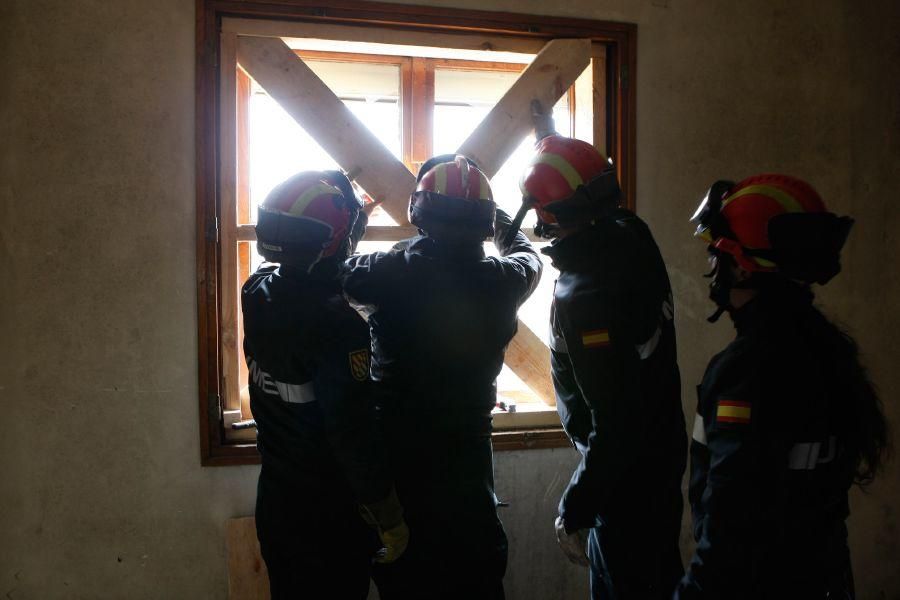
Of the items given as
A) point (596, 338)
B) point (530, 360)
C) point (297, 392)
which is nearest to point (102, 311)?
point (297, 392)

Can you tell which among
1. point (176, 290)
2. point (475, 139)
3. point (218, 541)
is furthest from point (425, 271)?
point (218, 541)

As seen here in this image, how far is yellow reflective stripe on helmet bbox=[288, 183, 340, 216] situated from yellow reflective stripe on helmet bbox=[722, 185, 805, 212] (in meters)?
1.09

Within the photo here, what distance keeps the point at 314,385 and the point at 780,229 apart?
49.9 inches

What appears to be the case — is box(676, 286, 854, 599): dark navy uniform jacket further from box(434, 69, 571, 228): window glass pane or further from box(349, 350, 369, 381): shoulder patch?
box(434, 69, 571, 228): window glass pane

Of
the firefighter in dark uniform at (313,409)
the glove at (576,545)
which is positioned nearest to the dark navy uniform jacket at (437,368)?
the firefighter in dark uniform at (313,409)

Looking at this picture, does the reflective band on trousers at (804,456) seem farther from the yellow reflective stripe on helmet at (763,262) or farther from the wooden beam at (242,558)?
the wooden beam at (242,558)

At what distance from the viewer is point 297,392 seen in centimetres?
181

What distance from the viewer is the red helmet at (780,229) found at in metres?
1.37

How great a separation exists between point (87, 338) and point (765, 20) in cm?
326

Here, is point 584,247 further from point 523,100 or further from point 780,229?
point 523,100

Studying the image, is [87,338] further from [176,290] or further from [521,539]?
[521,539]

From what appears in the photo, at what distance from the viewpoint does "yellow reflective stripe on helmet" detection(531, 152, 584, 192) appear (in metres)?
1.86

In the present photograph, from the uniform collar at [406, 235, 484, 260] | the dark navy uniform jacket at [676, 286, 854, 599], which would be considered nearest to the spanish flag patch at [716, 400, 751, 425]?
the dark navy uniform jacket at [676, 286, 854, 599]

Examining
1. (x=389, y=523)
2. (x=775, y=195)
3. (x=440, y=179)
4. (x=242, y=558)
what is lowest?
(x=242, y=558)
